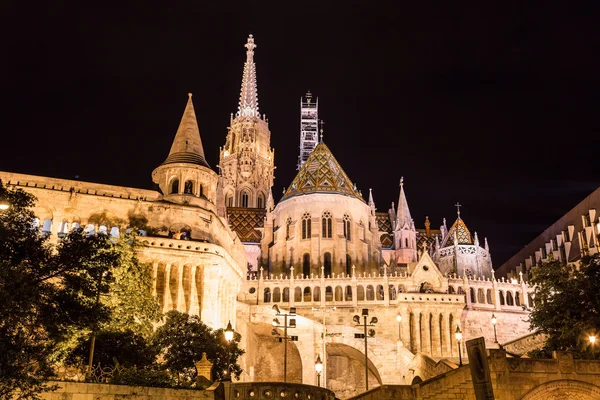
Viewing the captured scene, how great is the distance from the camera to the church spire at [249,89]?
100 metres

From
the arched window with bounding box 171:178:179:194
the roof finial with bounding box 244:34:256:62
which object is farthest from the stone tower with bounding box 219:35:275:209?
the arched window with bounding box 171:178:179:194

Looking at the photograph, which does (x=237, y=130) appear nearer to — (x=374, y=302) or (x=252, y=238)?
(x=252, y=238)

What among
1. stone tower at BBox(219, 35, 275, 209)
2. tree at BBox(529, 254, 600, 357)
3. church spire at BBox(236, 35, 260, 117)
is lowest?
tree at BBox(529, 254, 600, 357)

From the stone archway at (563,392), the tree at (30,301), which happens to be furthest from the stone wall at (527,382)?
the tree at (30,301)

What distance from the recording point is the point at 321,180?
6253cm

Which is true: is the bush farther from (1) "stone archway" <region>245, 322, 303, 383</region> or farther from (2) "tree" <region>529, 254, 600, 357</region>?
Answer: (1) "stone archway" <region>245, 322, 303, 383</region>

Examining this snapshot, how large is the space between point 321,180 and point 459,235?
48.8ft

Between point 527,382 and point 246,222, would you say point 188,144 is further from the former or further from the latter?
point 527,382

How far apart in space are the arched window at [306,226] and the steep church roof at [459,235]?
1492cm

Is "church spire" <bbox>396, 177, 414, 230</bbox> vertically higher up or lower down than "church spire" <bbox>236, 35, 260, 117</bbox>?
lower down

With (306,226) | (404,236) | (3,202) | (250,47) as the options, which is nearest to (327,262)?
(306,226)

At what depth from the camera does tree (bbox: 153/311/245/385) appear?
31875mm

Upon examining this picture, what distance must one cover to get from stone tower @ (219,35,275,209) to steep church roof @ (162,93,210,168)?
4011 cm

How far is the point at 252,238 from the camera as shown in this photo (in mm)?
69250
